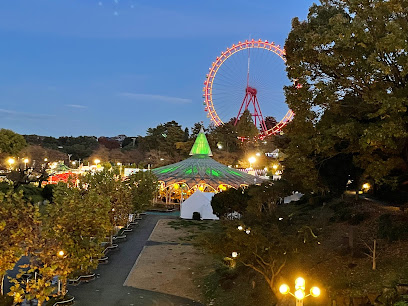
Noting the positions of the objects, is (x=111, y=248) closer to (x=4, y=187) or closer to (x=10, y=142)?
(x=4, y=187)

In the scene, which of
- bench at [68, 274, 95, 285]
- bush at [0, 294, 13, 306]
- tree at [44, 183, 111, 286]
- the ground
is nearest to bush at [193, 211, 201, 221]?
the ground

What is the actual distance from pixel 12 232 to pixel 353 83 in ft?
40.5

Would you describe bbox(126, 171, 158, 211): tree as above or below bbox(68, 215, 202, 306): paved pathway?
above

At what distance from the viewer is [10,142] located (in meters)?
60.1

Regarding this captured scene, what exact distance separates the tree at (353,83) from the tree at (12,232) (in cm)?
1001

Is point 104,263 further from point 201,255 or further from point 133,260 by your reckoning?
point 201,255

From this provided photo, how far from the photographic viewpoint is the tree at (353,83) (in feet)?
39.8

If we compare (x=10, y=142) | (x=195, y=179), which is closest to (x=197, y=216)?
(x=195, y=179)

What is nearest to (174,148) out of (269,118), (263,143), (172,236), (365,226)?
(263,143)

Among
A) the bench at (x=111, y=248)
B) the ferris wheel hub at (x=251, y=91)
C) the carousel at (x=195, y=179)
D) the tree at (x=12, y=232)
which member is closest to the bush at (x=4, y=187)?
the carousel at (x=195, y=179)

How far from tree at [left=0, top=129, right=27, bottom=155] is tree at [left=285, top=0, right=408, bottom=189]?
54.0m

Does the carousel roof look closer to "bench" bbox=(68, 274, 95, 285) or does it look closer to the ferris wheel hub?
the ferris wheel hub

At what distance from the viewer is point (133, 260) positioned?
21.7 metres

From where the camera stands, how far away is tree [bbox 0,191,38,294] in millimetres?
12453
